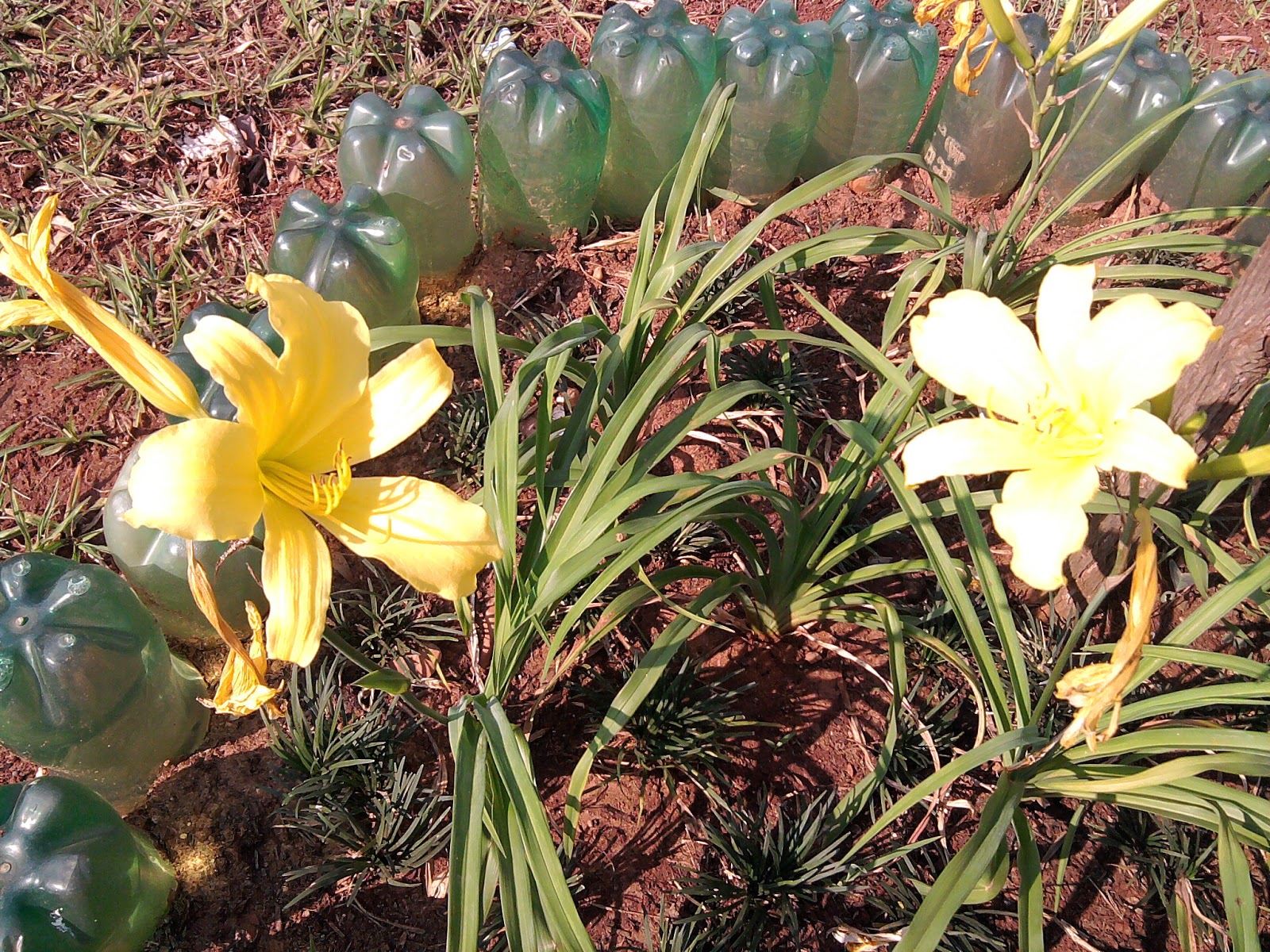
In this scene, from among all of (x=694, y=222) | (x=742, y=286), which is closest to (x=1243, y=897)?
(x=742, y=286)

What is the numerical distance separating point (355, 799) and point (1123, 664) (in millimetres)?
1301

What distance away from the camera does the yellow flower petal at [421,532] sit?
108 cm

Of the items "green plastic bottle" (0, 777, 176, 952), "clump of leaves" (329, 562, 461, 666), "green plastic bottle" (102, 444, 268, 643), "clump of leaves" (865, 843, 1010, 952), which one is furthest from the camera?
"clump of leaves" (329, 562, 461, 666)

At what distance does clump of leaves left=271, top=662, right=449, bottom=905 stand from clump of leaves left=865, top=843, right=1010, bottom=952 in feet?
2.47

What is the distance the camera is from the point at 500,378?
62.7 inches

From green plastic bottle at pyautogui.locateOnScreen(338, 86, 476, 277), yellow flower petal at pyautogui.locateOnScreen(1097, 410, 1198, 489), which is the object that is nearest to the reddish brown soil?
green plastic bottle at pyautogui.locateOnScreen(338, 86, 476, 277)

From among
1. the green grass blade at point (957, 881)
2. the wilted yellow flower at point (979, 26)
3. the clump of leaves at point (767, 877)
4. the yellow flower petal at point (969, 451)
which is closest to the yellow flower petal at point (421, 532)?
the yellow flower petal at point (969, 451)

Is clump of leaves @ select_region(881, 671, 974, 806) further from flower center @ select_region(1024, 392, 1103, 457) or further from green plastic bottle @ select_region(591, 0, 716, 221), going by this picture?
green plastic bottle @ select_region(591, 0, 716, 221)

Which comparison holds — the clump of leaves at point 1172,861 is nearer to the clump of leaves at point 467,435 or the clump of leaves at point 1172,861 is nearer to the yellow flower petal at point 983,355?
the yellow flower petal at point 983,355

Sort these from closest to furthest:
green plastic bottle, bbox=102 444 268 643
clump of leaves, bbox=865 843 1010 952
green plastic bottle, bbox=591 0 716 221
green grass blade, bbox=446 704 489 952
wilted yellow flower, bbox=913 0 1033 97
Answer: green grass blade, bbox=446 704 489 952, wilted yellow flower, bbox=913 0 1033 97, clump of leaves, bbox=865 843 1010 952, green plastic bottle, bbox=102 444 268 643, green plastic bottle, bbox=591 0 716 221

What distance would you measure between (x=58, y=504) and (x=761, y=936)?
5.57ft

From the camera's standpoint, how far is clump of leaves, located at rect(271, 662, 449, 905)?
167 cm

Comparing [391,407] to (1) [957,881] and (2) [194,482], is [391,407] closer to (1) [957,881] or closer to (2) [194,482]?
(2) [194,482]

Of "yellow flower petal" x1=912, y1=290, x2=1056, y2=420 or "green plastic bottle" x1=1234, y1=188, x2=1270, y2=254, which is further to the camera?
"green plastic bottle" x1=1234, y1=188, x2=1270, y2=254
